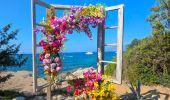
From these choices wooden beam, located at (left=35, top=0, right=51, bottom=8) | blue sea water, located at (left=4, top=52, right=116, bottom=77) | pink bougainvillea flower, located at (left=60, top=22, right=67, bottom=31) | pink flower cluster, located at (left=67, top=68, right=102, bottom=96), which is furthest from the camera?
blue sea water, located at (left=4, top=52, right=116, bottom=77)

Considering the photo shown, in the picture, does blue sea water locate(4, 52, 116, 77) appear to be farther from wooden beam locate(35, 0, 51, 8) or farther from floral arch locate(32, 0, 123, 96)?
wooden beam locate(35, 0, 51, 8)

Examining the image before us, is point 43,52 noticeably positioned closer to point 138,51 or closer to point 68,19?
point 68,19

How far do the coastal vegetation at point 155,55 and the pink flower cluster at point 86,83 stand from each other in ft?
10.9

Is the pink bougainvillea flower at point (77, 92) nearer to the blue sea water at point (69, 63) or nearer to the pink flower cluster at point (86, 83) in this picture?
the pink flower cluster at point (86, 83)

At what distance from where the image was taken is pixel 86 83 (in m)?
5.25

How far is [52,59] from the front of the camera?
5328 mm

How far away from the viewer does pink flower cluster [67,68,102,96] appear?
5230 millimetres

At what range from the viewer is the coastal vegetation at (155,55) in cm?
859

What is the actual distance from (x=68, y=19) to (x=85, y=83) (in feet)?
4.25

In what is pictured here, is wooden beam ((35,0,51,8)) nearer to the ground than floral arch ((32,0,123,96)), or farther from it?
farther from it

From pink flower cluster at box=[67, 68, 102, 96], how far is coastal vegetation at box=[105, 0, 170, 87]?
3.32 meters

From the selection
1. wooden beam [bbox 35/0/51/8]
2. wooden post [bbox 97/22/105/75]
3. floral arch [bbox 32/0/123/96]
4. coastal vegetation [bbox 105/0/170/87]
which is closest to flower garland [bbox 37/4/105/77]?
floral arch [bbox 32/0/123/96]

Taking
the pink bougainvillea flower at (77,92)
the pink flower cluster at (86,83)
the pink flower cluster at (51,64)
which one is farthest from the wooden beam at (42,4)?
the pink bougainvillea flower at (77,92)

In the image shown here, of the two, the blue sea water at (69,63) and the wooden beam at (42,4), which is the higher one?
the wooden beam at (42,4)
